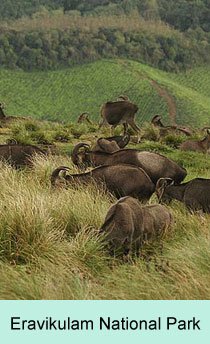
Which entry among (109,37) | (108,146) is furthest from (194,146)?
(109,37)

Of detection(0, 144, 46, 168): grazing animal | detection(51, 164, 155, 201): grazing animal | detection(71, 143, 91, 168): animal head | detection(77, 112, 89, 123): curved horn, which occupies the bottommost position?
detection(77, 112, 89, 123): curved horn

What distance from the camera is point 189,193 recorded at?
1091cm

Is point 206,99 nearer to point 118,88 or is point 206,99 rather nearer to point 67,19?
point 118,88

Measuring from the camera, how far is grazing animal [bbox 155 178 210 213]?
423 inches

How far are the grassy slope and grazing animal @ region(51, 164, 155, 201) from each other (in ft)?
127

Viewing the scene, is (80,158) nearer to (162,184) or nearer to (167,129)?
(162,184)

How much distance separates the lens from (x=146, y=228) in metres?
8.69

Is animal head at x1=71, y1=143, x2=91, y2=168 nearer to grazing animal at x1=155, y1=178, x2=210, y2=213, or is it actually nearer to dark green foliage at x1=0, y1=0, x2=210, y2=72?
grazing animal at x1=155, y1=178, x2=210, y2=213

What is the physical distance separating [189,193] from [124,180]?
110cm

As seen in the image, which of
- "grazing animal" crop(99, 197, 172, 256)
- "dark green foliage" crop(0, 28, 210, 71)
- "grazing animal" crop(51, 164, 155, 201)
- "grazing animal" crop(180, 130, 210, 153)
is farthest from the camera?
"dark green foliage" crop(0, 28, 210, 71)

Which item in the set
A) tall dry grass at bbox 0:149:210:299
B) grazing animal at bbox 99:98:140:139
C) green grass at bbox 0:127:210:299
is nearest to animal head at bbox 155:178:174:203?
green grass at bbox 0:127:210:299

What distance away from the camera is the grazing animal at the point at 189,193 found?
1074 cm

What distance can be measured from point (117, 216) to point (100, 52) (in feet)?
184

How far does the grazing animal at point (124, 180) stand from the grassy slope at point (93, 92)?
38661 millimetres
